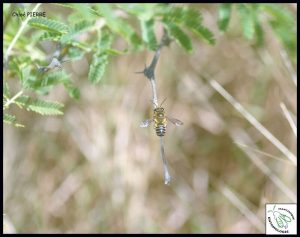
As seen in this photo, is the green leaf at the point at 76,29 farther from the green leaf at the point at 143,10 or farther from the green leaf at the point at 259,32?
the green leaf at the point at 259,32

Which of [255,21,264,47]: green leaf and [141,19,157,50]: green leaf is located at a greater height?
[141,19,157,50]: green leaf

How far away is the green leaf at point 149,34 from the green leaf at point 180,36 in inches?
2.0

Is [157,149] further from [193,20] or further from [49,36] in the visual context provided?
[49,36]

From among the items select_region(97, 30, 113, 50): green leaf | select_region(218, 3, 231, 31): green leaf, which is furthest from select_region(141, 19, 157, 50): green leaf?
select_region(218, 3, 231, 31): green leaf

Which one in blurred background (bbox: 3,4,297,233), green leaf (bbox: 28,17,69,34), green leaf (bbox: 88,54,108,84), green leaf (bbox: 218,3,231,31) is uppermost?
green leaf (bbox: 28,17,69,34)

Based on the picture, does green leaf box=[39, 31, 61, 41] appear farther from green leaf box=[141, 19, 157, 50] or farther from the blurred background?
the blurred background

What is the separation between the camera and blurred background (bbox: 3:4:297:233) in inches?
99.2

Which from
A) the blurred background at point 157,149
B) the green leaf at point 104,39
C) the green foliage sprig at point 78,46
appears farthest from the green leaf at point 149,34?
the blurred background at point 157,149

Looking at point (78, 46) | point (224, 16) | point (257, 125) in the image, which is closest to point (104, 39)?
point (78, 46)

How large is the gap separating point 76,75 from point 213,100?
0.77m

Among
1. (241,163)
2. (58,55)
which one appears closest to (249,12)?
(58,55)

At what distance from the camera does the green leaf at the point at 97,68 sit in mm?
1358

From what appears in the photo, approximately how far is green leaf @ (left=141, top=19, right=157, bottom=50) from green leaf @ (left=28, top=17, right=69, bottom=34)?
0.30m

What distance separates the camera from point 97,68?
138 cm
